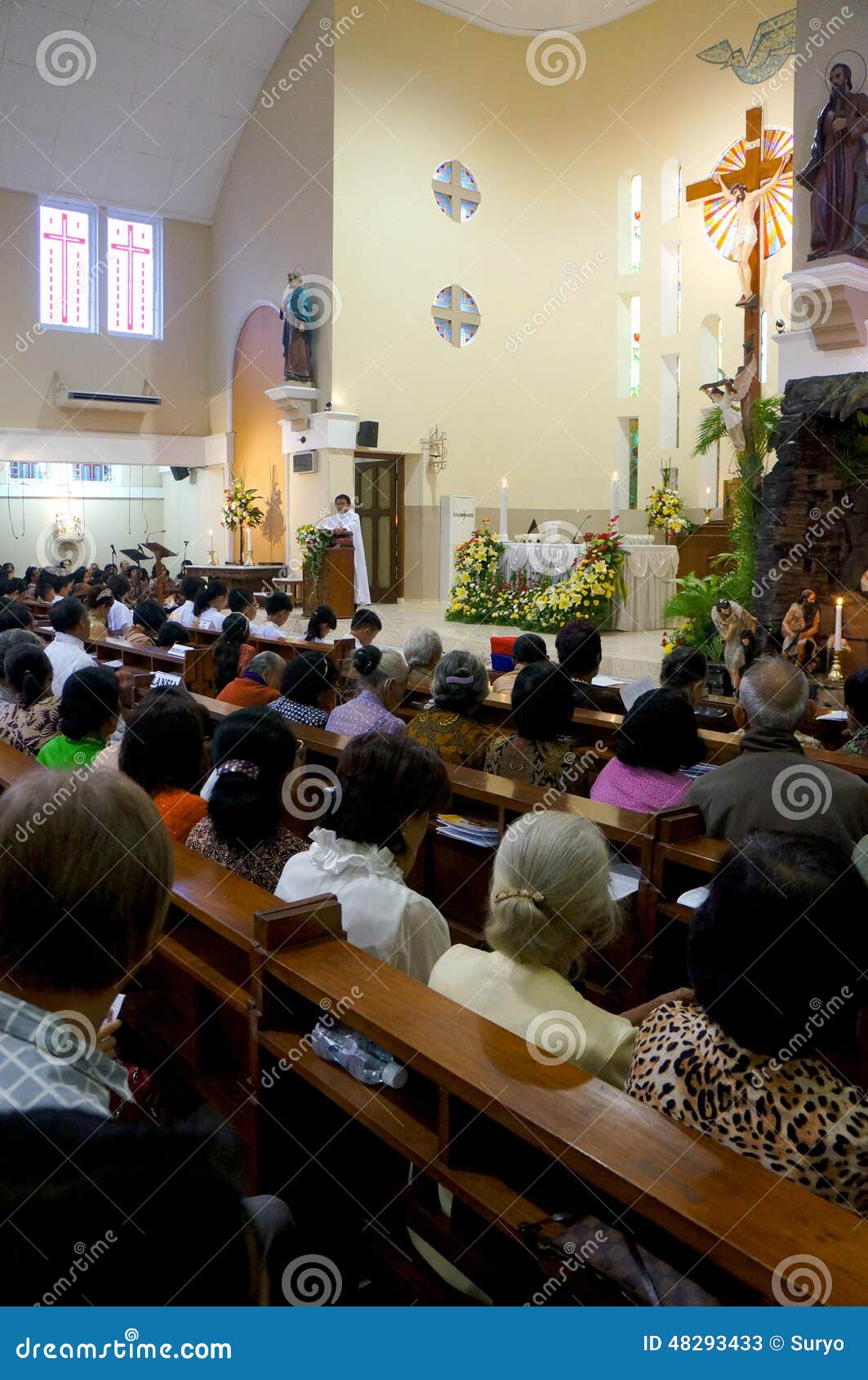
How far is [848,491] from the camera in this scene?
7.35 meters

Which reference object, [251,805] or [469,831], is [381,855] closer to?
[251,805]

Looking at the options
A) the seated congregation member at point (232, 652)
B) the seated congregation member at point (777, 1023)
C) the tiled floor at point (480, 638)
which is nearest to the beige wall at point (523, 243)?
the tiled floor at point (480, 638)

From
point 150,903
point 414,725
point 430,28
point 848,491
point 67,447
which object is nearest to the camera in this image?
point 150,903

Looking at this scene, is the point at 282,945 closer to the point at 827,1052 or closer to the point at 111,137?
the point at 827,1052

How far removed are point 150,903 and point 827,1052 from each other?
171 centimetres

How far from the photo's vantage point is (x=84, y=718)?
3.44m

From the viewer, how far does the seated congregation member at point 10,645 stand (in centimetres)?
442

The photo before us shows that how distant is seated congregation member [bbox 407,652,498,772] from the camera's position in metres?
3.86

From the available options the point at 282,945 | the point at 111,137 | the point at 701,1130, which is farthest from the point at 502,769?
the point at 111,137

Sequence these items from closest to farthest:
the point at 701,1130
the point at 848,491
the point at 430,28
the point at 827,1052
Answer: the point at 701,1130 < the point at 827,1052 < the point at 848,491 < the point at 430,28
